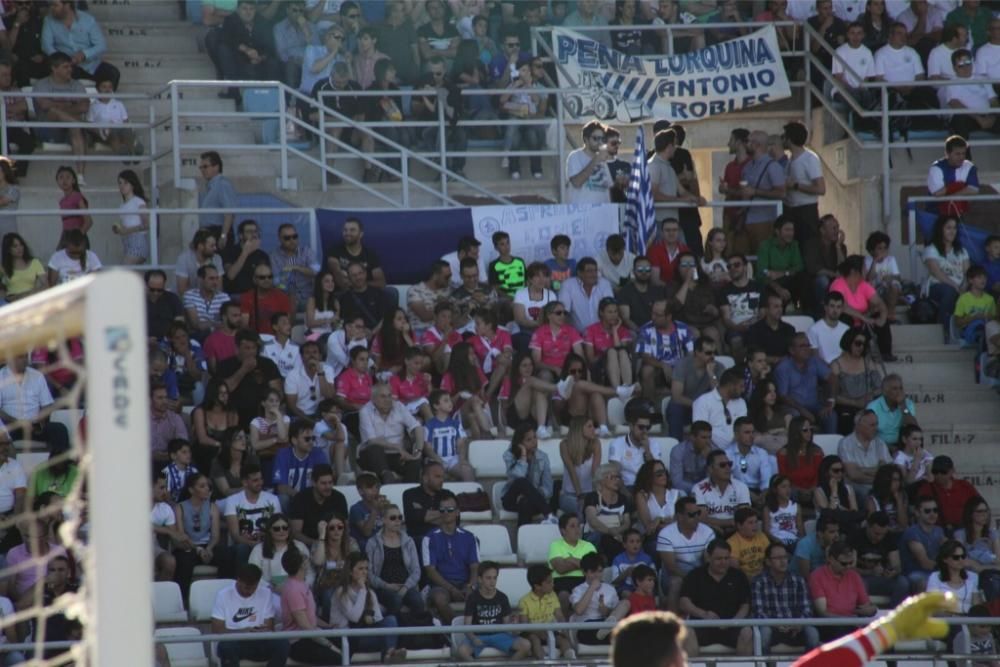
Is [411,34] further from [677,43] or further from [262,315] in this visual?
[262,315]

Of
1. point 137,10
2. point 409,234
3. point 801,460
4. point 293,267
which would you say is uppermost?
point 137,10

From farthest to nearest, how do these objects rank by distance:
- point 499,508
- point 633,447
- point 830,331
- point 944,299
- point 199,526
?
point 944,299 → point 830,331 → point 633,447 → point 499,508 → point 199,526

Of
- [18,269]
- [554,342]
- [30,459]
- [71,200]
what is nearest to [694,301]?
[554,342]

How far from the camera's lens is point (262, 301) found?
50.5ft

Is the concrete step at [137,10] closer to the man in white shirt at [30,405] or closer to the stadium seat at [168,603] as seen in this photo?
the man in white shirt at [30,405]

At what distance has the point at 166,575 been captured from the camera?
12977 mm

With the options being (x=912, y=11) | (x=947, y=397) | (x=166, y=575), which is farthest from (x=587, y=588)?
(x=912, y=11)

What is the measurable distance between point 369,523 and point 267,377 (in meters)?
1.77

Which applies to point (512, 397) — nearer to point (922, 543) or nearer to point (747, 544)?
point (747, 544)

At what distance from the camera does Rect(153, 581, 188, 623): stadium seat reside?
12.7 metres

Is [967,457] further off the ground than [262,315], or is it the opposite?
[262,315]

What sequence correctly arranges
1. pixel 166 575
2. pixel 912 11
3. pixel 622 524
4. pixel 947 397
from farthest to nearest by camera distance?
pixel 912 11 → pixel 947 397 → pixel 622 524 → pixel 166 575

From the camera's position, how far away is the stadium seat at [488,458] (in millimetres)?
14578

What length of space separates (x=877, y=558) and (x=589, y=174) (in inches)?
204
